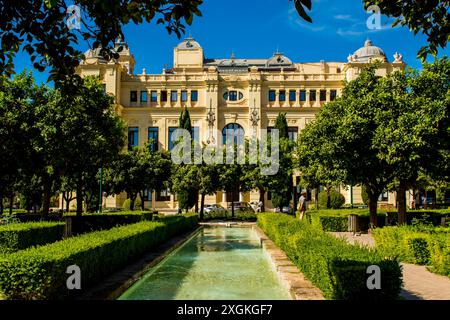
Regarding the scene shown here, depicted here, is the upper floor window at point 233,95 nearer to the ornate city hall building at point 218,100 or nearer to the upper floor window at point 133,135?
the ornate city hall building at point 218,100

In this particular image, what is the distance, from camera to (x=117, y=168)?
34531 mm

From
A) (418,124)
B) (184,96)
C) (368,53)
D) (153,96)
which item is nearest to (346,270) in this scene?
(418,124)

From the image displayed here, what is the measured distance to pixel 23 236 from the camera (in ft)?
42.5

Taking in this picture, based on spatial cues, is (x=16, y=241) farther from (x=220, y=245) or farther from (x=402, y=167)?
(x=402, y=167)

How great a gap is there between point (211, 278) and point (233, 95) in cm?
4480

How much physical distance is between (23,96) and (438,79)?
17701 mm

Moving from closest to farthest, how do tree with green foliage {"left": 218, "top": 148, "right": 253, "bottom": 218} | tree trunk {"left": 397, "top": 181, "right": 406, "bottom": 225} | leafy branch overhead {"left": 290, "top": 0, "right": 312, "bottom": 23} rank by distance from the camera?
leafy branch overhead {"left": 290, "top": 0, "right": 312, "bottom": 23} < tree trunk {"left": 397, "top": 181, "right": 406, "bottom": 225} < tree with green foliage {"left": 218, "top": 148, "right": 253, "bottom": 218}

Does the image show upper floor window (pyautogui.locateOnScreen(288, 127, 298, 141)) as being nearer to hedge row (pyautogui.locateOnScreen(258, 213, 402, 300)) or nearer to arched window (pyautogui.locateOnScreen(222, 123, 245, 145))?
arched window (pyautogui.locateOnScreen(222, 123, 245, 145))

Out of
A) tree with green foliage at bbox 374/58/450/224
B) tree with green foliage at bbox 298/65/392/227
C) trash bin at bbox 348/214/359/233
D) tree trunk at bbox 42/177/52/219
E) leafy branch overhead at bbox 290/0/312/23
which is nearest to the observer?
leafy branch overhead at bbox 290/0/312/23

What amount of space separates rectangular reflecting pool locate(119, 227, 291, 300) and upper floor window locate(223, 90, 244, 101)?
39399 millimetres

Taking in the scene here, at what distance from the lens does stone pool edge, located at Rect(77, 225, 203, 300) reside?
7.31 meters

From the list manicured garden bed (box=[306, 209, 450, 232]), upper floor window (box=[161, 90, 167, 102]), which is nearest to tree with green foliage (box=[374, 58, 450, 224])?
manicured garden bed (box=[306, 209, 450, 232])

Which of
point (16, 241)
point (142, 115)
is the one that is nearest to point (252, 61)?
point (142, 115)
